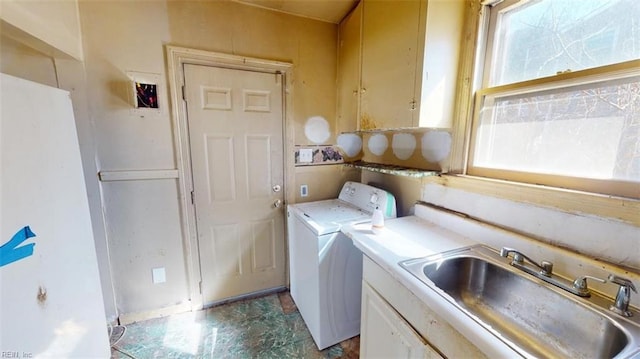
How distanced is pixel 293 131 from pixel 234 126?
1.57 feet

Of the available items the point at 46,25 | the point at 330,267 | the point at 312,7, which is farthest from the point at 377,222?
the point at 46,25

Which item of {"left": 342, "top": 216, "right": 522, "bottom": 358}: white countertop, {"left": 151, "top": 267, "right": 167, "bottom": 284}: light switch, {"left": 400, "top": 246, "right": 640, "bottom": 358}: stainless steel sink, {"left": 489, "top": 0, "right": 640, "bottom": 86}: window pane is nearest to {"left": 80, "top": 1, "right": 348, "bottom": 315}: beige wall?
{"left": 151, "top": 267, "right": 167, "bottom": 284}: light switch

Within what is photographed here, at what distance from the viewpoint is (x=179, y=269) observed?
1.97 metres

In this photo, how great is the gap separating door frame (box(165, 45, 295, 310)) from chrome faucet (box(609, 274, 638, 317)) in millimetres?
1859

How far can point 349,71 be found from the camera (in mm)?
2000

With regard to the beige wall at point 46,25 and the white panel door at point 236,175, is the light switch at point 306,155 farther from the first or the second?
the beige wall at point 46,25

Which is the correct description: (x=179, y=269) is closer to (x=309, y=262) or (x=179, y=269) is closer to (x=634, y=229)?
(x=309, y=262)

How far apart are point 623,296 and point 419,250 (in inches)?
24.4

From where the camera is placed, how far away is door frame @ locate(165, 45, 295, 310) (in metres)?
1.75

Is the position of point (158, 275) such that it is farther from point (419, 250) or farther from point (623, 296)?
point (623, 296)

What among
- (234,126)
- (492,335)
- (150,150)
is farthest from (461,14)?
(150,150)

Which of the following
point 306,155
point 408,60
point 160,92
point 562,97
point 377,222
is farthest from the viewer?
point 306,155

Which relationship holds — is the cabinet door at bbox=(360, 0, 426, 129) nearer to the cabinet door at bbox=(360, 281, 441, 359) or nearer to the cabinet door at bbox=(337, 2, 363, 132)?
the cabinet door at bbox=(337, 2, 363, 132)

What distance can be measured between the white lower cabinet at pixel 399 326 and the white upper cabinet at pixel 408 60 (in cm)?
84
